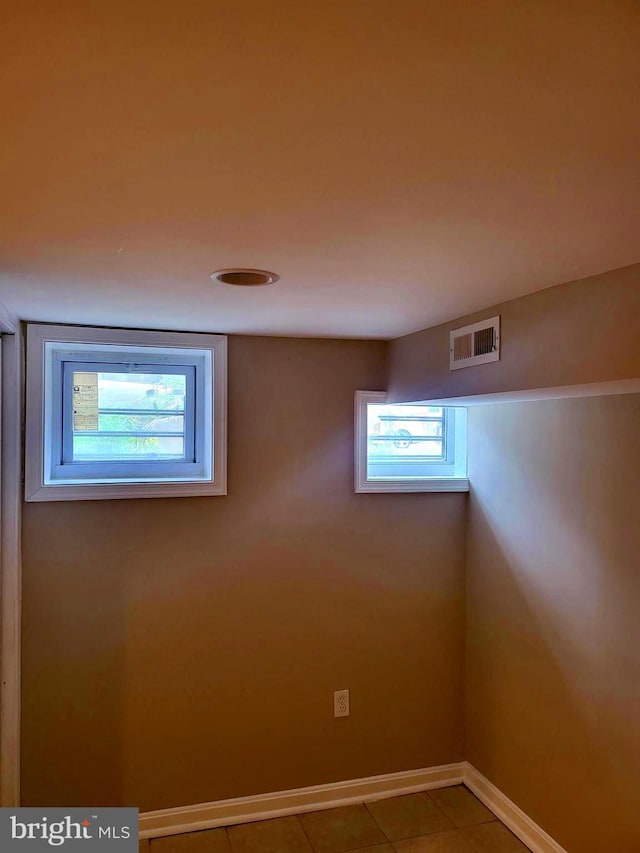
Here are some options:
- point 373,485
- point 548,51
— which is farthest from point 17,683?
point 548,51

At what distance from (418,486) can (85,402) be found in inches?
62.9

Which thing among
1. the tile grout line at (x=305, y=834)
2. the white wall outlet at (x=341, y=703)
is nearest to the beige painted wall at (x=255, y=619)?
the white wall outlet at (x=341, y=703)

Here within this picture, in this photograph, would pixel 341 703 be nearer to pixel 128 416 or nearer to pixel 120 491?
pixel 120 491

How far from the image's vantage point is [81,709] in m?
2.38

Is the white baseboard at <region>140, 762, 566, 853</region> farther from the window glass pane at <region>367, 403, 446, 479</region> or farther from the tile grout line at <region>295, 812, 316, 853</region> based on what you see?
the window glass pane at <region>367, 403, 446, 479</region>

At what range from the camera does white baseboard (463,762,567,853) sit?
2290mm

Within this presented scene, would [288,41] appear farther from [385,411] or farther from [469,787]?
[469,787]

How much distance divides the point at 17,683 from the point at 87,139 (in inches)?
86.6

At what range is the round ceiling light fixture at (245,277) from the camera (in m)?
1.53

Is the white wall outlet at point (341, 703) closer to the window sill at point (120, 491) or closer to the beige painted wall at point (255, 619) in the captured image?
the beige painted wall at point (255, 619)

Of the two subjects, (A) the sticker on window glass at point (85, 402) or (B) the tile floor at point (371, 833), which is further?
(A) the sticker on window glass at point (85, 402)

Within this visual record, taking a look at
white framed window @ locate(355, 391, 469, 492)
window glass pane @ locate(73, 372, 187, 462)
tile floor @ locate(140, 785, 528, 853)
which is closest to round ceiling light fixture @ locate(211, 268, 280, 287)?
window glass pane @ locate(73, 372, 187, 462)

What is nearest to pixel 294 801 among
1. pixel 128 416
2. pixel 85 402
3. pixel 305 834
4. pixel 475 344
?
pixel 305 834

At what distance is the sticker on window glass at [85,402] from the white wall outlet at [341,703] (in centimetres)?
167
